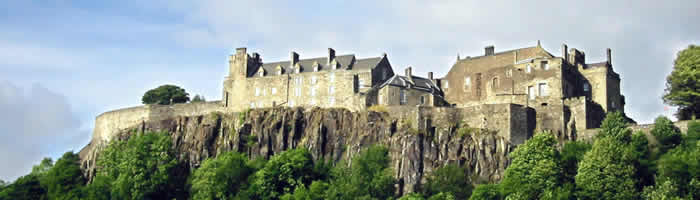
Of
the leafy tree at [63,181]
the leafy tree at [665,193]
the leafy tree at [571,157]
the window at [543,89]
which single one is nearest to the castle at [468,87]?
the window at [543,89]

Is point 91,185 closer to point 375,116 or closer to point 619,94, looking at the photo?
point 375,116

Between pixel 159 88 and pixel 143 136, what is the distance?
18.8 m

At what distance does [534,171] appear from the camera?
57656 millimetres

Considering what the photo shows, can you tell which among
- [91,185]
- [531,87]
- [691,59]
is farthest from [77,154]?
[691,59]

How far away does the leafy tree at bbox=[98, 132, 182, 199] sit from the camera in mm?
67438

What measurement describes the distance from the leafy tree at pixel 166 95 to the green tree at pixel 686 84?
149ft

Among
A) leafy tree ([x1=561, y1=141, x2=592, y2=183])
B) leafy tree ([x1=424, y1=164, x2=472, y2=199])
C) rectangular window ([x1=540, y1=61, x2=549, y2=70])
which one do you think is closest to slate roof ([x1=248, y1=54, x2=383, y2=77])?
rectangular window ([x1=540, y1=61, x2=549, y2=70])

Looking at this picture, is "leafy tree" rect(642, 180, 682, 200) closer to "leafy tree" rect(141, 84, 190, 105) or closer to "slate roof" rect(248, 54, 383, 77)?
"slate roof" rect(248, 54, 383, 77)

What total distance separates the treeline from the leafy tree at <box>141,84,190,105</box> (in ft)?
52.9

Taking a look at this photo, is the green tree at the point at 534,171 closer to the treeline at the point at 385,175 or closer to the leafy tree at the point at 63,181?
the treeline at the point at 385,175

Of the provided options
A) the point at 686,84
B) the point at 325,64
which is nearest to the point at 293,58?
the point at 325,64

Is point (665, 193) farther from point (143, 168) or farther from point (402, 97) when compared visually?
point (143, 168)

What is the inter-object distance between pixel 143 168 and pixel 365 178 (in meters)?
17.3

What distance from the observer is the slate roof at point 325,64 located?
7425 centimetres
